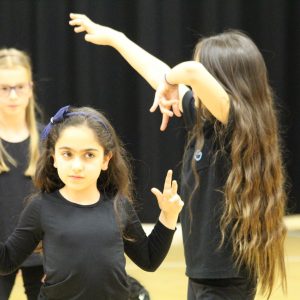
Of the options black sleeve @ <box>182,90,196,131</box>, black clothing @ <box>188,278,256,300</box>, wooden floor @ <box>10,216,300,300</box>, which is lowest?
wooden floor @ <box>10,216,300,300</box>

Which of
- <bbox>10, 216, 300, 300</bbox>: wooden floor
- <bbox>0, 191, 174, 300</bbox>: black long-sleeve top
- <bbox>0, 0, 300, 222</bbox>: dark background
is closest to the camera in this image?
<bbox>0, 191, 174, 300</bbox>: black long-sleeve top

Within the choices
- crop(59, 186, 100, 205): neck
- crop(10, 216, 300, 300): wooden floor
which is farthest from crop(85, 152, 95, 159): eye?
crop(10, 216, 300, 300): wooden floor

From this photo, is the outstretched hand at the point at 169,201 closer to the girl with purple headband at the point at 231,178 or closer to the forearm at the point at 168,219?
the forearm at the point at 168,219

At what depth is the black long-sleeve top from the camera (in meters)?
2.08

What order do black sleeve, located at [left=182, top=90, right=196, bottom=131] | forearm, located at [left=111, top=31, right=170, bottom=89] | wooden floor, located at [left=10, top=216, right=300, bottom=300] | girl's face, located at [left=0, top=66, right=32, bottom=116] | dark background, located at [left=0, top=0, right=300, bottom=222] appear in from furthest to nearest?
1. dark background, located at [left=0, top=0, right=300, bottom=222]
2. wooden floor, located at [left=10, top=216, right=300, bottom=300]
3. girl's face, located at [left=0, top=66, right=32, bottom=116]
4. forearm, located at [left=111, top=31, right=170, bottom=89]
5. black sleeve, located at [left=182, top=90, right=196, bottom=131]

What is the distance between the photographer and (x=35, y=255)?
9.38 feet

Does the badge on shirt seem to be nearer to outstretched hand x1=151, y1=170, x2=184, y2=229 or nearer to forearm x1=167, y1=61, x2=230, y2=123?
forearm x1=167, y1=61, x2=230, y2=123

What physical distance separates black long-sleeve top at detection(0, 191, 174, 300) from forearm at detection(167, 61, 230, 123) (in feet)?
1.53

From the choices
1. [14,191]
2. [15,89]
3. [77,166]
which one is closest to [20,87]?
[15,89]

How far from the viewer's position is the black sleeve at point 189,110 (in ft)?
8.32

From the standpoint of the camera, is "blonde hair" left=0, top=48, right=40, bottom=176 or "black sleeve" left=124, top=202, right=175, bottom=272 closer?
"black sleeve" left=124, top=202, right=175, bottom=272

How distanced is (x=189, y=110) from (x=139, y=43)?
8.88 ft

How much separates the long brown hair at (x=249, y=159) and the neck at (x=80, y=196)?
0.47 metres

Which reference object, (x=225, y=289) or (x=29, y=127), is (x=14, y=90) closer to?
(x=29, y=127)
